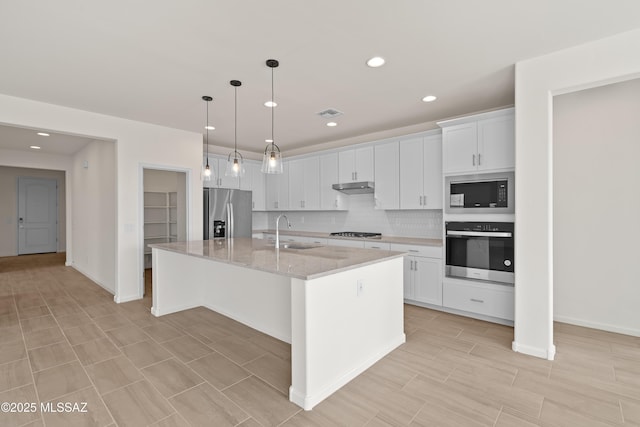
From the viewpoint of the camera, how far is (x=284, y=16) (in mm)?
2006

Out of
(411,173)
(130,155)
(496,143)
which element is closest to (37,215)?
(130,155)

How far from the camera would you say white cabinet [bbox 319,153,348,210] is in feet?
17.7

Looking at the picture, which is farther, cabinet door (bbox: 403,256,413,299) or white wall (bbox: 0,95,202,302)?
cabinet door (bbox: 403,256,413,299)

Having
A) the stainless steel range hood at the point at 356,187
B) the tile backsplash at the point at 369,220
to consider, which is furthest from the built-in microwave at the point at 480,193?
the stainless steel range hood at the point at 356,187

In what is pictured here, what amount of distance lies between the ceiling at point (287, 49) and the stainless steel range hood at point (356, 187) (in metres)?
1.31

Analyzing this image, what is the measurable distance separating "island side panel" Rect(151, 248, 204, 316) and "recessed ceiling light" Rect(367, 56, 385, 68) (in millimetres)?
3021

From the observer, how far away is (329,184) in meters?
5.46

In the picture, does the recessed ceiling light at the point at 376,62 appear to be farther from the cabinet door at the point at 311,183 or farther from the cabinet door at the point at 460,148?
the cabinet door at the point at 311,183

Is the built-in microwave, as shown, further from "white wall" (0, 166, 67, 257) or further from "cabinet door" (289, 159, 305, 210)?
"white wall" (0, 166, 67, 257)

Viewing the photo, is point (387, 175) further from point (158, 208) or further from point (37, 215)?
point (37, 215)

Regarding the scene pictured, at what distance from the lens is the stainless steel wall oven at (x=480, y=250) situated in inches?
131

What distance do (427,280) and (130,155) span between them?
4.39 meters

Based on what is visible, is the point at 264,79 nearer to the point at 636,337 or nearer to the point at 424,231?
the point at 424,231

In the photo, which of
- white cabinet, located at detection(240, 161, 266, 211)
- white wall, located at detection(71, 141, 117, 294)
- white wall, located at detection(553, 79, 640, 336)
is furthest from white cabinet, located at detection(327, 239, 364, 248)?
white wall, located at detection(71, 141, 117, 294)
